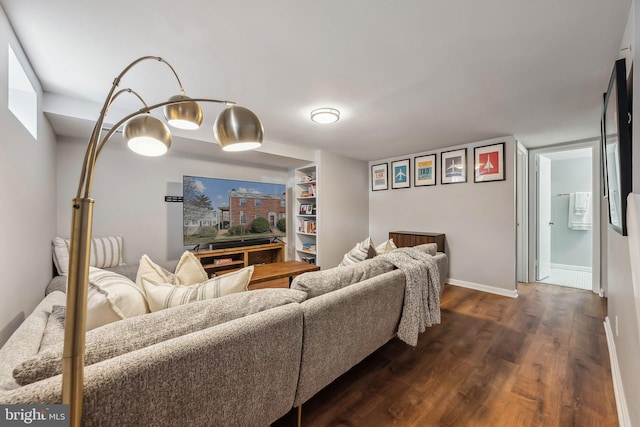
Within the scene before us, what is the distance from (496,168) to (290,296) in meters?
3.58

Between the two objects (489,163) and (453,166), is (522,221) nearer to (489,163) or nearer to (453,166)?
(489,163)

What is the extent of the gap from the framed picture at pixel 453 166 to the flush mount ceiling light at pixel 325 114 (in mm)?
2312

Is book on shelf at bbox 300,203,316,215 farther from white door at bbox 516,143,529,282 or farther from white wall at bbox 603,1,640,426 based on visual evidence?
white wall at bbox 603,1,640,426

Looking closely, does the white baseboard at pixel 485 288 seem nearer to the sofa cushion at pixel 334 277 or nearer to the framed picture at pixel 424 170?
the framed picture at pixel 424 170

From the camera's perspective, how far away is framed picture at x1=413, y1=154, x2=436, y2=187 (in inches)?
167

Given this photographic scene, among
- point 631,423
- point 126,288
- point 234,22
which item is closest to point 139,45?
point 234,22

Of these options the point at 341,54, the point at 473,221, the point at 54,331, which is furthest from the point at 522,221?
the point at 54,331

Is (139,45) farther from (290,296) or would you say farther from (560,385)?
(560,385)

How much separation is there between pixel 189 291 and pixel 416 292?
1.59 meters

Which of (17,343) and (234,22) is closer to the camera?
(17,343)

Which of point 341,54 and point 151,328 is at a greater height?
point 341,54

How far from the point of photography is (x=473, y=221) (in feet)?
12.5

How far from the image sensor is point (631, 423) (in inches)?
47.5

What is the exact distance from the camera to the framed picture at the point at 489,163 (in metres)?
3.51
